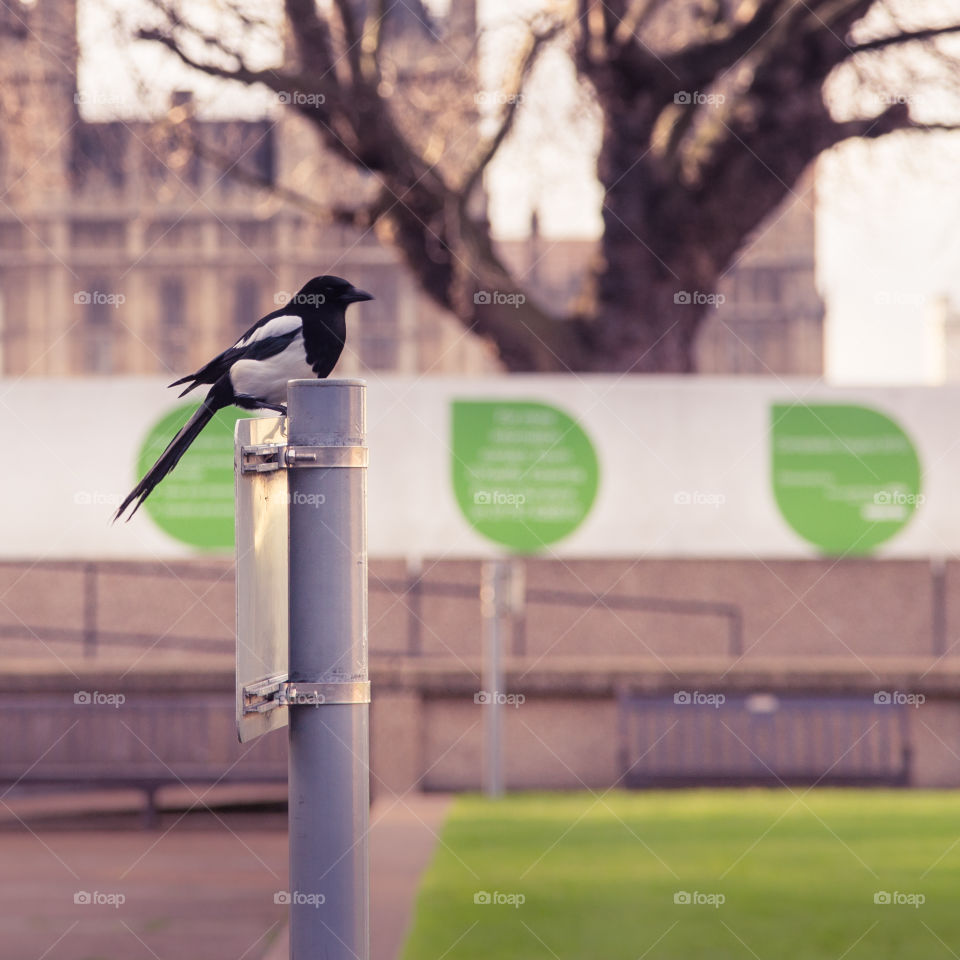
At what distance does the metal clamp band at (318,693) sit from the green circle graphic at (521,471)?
865 centimetres

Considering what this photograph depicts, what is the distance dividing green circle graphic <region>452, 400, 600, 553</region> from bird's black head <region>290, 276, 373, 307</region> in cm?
722

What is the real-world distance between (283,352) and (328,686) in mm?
1438

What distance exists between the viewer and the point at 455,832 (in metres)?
9.70

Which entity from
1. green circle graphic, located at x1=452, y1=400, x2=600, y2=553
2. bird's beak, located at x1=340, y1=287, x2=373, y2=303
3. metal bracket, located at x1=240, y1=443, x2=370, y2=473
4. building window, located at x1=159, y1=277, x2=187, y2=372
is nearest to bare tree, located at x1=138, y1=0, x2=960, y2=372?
green circle graphic, located at x1=452, y1=400, x2=600, y2=553

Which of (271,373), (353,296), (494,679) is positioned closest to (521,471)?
(494,679)

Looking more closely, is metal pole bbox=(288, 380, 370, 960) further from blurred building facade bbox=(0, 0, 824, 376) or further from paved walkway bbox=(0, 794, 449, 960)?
blurred building facade bbox=(0, 0, 824, 376)

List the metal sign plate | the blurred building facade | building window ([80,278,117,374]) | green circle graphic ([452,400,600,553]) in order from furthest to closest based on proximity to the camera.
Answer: building window ([80,278,117,374]), the blurred building facade, green circle graphic ([452,400,600,553]), the metal sign plate

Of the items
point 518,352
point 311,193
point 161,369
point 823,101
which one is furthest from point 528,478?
point 161,369

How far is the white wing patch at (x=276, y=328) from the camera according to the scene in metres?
4.07

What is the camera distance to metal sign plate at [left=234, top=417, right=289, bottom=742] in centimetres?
267

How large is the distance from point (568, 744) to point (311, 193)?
25.2 feet

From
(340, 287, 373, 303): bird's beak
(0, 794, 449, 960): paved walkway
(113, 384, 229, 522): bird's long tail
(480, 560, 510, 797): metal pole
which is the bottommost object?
(0, 794, 449, 960): paved walkway

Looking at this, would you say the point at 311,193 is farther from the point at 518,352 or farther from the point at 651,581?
the point at 651,581

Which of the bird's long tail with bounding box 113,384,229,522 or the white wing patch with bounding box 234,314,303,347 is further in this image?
the white wing patch with bounding box 234,314,303,347
